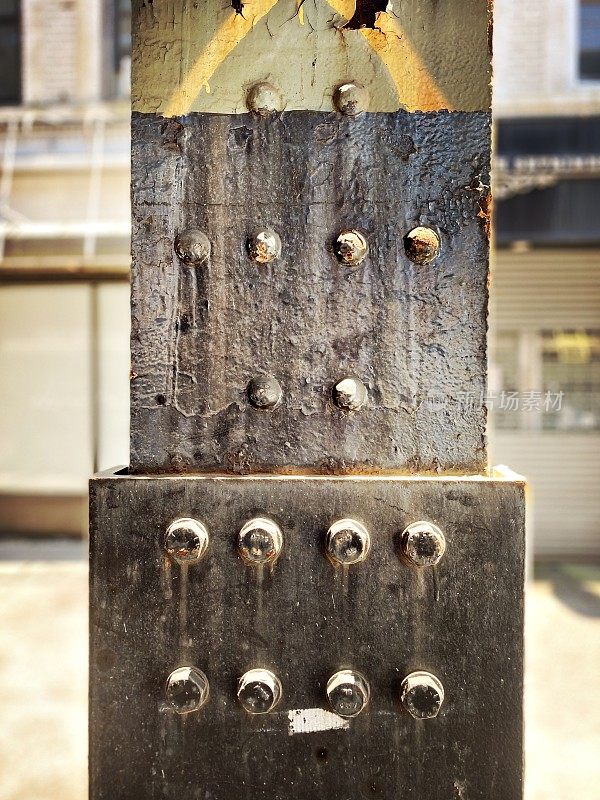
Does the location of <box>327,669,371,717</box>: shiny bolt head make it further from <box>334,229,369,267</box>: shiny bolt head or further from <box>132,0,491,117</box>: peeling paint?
<box>132,0,491,117</box>: peeling paint

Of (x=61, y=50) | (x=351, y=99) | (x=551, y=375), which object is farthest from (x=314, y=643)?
(x=61, y=50)

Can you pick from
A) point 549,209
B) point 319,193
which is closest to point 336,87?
point 319,193

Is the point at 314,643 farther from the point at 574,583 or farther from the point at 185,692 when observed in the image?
the point at 574,583

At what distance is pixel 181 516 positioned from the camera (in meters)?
0.95

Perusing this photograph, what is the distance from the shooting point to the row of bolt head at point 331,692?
0.92m

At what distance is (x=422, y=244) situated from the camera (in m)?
0.96

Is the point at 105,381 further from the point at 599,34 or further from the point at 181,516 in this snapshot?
the point at 599,34

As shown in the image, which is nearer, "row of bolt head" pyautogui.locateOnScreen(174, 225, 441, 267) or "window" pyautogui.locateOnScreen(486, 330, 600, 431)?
"row of bolt head" pyautogui.locateOnScreen(174, 225, 441, 267)

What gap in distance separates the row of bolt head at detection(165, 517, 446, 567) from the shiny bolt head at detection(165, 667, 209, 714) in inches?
7.2

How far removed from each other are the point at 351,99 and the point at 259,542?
28.5 inches

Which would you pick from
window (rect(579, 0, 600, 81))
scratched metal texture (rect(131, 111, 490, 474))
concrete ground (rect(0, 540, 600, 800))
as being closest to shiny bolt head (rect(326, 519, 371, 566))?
scratched metal texture (rect(131, 111, 490, 474))

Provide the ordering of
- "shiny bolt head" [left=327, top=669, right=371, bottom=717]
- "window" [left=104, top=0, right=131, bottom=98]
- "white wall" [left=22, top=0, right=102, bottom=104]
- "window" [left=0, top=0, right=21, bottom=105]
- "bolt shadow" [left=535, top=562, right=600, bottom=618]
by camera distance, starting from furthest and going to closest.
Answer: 1. "window" [left=0, top=0, right=21, bottom=105]
2. "window" [left=104, top=0, right=131, bottom=98]
3. "white wall" [left=22, top=0, right=102, bottom=104]
4. "bolt shadow" [left=535, top=562, right=600, bottom=618]
5. "shiny bolt head" [left=327, top=669, right=371, bottom=717]

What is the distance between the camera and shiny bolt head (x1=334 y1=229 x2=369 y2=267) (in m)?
0.96

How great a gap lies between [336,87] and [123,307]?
6.71 meters
